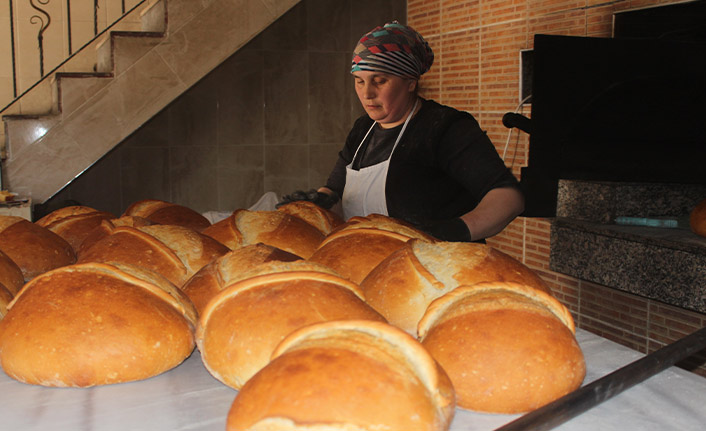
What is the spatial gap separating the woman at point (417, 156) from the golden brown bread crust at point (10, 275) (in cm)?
123

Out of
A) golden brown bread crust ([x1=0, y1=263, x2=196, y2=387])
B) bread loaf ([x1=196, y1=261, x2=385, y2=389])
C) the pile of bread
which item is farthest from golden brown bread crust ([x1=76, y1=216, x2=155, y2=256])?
bread loaf ([x1=196, y1=261, x2=385, y2=389])

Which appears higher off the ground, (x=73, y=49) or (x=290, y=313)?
(x=73, y=49)

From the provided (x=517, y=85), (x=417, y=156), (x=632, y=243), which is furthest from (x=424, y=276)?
(x=517, y=85)

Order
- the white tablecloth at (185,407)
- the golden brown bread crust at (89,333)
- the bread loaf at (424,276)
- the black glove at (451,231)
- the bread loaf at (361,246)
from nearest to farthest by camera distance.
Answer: the white tablecloth at (185,407) → the golden brown bread crust at (89,333) → the bread loaf at (424,276) → the bread loaf at (361,246) → the black glove at (451,231)

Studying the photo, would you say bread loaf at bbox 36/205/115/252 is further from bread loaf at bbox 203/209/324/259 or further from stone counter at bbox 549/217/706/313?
stone counter at bbox 549/217/706/313

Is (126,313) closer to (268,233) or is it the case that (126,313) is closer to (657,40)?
(268,233)

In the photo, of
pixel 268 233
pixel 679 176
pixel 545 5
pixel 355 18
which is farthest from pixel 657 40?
pixel 355 18

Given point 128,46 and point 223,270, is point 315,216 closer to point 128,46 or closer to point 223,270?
point 223,270

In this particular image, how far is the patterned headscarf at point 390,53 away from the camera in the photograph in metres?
2.31

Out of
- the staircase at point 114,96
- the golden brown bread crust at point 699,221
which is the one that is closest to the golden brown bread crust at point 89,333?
the golden brown bread crust at point 699,221

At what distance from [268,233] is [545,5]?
11.1 ft

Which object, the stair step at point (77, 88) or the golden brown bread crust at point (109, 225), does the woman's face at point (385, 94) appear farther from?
the stair step at point (77, 88)

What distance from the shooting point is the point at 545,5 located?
4.34 m

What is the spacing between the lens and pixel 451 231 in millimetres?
2002
